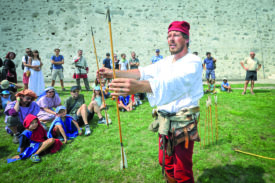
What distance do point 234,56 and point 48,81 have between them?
14.3 meters

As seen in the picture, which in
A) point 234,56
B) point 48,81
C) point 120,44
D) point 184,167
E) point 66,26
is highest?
point 66,26

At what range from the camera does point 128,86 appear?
114cm

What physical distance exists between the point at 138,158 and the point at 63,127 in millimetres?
2221

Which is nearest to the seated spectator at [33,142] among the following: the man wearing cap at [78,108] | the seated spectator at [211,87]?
the man wearing cap at [78,108]

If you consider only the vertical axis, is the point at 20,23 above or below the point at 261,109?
above

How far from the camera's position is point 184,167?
5.74ft

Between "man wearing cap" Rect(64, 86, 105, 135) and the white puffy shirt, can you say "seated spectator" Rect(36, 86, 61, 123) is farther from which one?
the white puffy shirt

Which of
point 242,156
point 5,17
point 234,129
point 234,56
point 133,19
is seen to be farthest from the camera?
point 234,56

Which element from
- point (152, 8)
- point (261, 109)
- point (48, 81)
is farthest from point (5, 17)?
point (261, 109)

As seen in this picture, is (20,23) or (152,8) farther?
(152,8)

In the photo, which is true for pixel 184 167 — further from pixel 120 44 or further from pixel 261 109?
pixel 120 44

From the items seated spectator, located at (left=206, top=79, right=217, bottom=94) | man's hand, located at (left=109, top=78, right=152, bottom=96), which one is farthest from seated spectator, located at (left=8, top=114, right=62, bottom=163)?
seated spectator, located at (left=206, top=79, right=217, bottom=94)

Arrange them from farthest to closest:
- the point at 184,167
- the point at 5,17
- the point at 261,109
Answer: the point at 5,17, the point at 261,109, the point at 184,167

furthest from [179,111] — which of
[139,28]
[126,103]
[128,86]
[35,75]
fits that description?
[139,28]
